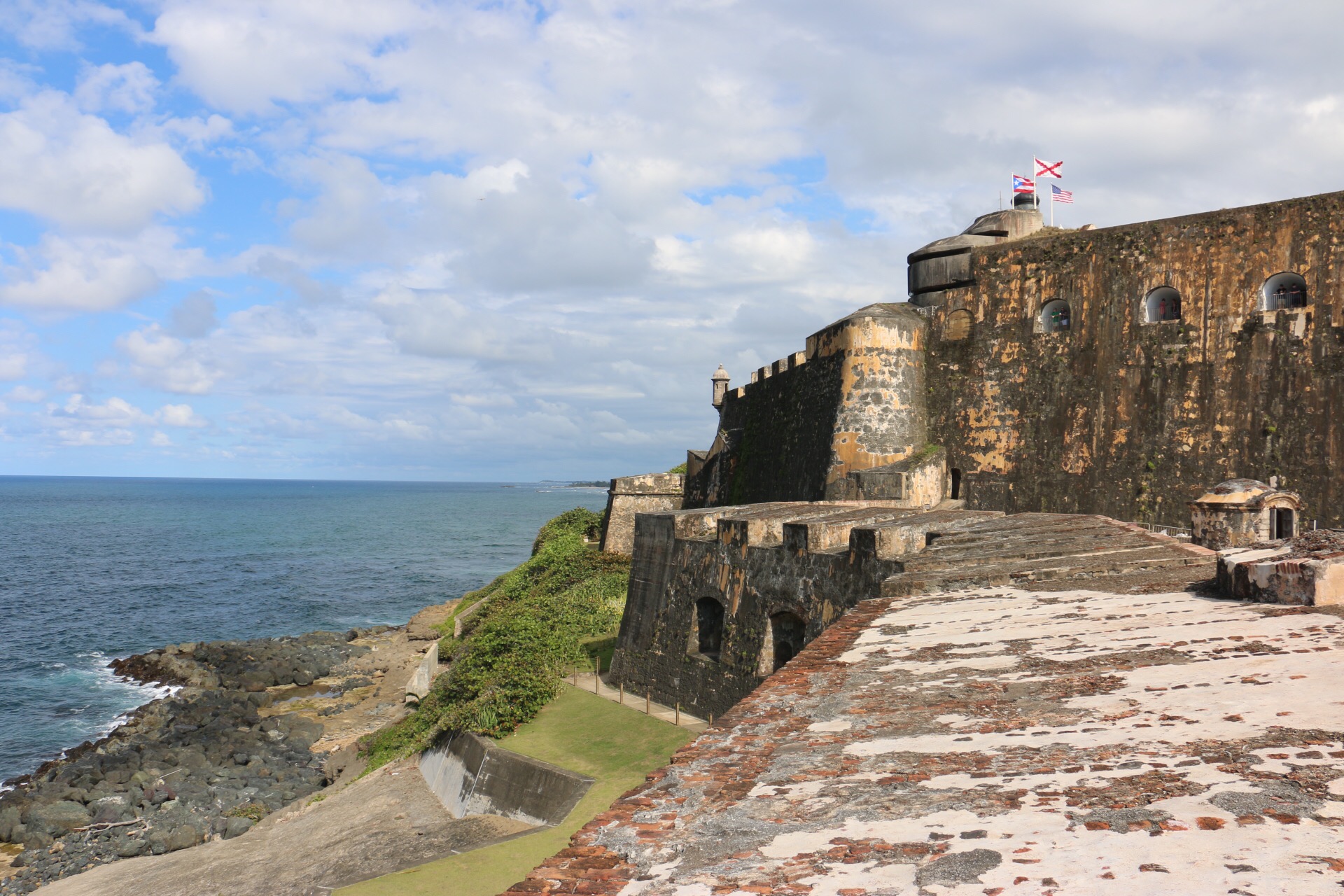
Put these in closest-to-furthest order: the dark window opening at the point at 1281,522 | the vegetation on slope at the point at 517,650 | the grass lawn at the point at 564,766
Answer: the grass lawn at the point at 564,766 → the dark window opening at the point at 1281,522 → the vegetation on slope at the point at 517,650

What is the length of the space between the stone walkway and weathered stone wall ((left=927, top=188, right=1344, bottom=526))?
8738mm

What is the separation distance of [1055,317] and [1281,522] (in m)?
7.36

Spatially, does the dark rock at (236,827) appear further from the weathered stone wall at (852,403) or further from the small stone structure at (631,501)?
the small stone structure at (631,501)

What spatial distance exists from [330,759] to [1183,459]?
843 inches

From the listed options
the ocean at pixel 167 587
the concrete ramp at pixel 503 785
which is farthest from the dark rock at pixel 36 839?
the concrete ramp at pixel 503 785

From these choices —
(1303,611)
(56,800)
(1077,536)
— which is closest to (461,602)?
(56,800)

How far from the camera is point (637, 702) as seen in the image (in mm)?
19719

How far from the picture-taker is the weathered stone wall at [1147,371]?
17.6m

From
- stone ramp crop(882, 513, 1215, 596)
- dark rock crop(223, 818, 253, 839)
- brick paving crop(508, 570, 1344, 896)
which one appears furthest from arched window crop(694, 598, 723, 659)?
brick paving crop(508, 570, 1344, 896)

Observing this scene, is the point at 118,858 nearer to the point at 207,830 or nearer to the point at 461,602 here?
the point at 207,830

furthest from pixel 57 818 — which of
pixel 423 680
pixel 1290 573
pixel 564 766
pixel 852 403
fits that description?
pixel 1290 573

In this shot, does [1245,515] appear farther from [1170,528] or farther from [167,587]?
[167,587]

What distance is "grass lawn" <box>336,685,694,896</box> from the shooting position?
1290 cm

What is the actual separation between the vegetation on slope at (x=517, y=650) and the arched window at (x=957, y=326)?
11.6 metres
